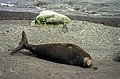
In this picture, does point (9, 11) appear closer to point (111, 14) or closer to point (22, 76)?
point (111, 14)

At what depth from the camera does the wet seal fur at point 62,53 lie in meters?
8.19

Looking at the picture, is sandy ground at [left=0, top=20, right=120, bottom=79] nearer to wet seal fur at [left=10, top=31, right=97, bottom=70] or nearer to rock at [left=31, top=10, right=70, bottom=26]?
wet seal fur at [left=10, top=31, right=97, bottom=70]

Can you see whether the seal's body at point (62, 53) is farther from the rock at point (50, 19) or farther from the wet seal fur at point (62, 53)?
the rock at point (50, 19)

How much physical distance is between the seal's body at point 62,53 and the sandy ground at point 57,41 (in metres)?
0.16

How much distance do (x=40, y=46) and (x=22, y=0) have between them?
10.9 metres

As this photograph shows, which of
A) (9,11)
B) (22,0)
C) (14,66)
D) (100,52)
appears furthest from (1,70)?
(22,0)

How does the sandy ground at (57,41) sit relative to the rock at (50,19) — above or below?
below

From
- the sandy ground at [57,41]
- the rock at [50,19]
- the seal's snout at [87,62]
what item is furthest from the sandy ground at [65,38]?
the rock at [50,19]

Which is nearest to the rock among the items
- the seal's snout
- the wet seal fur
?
the wet seal fur

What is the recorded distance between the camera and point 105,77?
6988 millimetres

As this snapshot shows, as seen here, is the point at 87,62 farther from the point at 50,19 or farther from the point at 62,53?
the point at 50,19

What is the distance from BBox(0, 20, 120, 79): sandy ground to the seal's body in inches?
6.4

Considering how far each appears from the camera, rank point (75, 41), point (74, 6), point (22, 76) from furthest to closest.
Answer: point (74, 6) < point (75, 41) < point (22, 76)

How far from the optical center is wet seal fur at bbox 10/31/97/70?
819 cm
